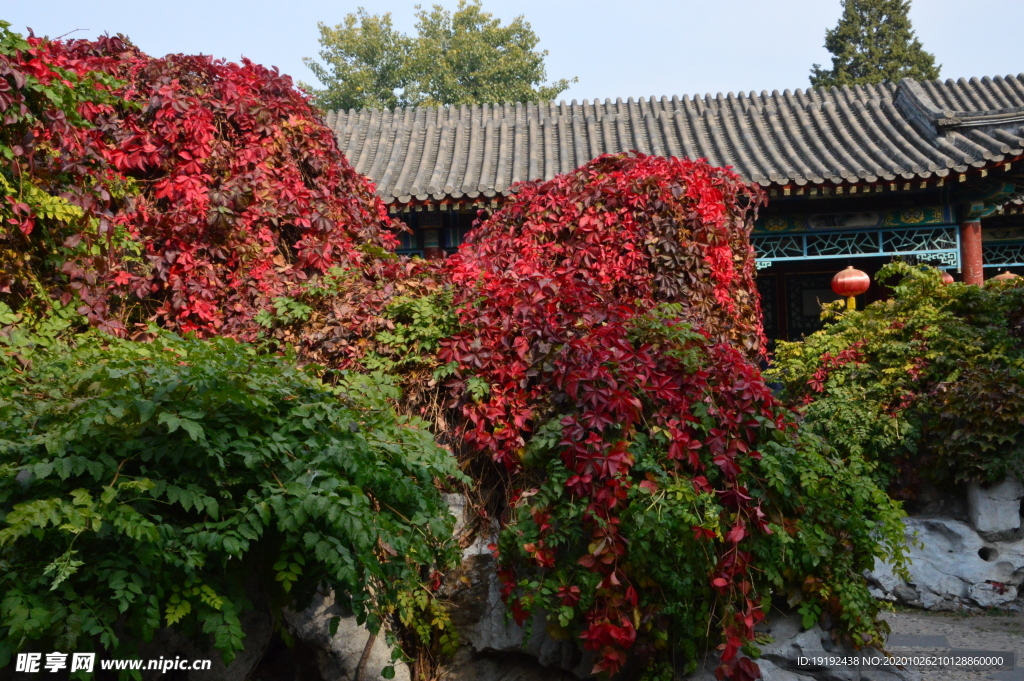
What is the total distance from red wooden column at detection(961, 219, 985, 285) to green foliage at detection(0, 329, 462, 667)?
770 centimetres

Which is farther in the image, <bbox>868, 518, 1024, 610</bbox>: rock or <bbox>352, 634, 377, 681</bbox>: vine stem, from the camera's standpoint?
<bbox>868, 518, 1024, 610</bbox>: rock

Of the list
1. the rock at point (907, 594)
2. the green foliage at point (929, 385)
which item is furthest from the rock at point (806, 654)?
the green foliage at point (929, 385)

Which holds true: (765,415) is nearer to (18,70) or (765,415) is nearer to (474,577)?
(474,577)

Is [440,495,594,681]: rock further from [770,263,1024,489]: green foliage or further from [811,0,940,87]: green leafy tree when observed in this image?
[811,0,940,87]: green leafy tree

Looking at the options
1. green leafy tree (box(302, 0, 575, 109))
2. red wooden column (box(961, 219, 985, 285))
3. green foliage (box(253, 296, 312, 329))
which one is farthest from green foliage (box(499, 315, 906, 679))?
green leafy tree (box(302, 0, 575, 109))

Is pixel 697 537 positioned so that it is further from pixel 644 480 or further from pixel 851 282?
pixel 851 282

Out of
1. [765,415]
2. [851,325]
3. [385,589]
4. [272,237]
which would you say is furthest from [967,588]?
Result: [272,237]

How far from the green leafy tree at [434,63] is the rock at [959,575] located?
19.9m

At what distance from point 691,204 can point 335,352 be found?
6.34 feet

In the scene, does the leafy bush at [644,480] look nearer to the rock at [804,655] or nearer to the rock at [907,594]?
the rock at [804,655]

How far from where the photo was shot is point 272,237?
4.43 meters

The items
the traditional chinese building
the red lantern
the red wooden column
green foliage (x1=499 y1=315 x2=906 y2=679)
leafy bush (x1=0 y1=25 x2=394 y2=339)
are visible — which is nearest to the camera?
green foliage (x1=499 y1=315 x2=906 y2=679)

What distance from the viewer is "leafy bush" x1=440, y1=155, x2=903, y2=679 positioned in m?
3.10

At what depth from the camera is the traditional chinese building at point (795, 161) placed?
8.30 m
